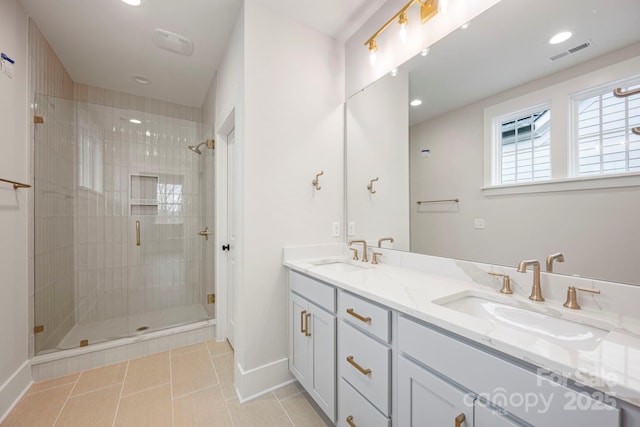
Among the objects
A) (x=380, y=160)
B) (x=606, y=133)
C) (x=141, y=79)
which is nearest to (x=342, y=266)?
(x=380, y=160)

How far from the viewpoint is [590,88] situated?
37.1 inches

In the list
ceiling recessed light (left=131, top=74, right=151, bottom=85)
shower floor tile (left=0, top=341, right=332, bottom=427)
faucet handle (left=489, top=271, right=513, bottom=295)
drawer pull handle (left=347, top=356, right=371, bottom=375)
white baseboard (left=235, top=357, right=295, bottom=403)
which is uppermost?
ceiling recessed light (left=131, top=74, right=151, bottom=85)

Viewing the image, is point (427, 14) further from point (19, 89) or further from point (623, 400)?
point (19, 89)

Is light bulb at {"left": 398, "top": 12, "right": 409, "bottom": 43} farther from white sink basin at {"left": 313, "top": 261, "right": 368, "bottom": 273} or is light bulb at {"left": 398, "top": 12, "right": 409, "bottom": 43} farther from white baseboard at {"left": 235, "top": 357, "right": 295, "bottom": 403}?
white baseboard at {"left": 235, "top": 357, "right": 295, "bottom": 403}

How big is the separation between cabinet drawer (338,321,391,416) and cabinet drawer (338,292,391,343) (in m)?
0.04

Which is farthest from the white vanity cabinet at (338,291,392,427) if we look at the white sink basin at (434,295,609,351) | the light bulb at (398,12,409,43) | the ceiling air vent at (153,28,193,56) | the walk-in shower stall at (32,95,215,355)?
the ceiling air vent at (153,28,193,56)

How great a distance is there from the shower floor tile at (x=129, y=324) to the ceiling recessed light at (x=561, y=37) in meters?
3.24

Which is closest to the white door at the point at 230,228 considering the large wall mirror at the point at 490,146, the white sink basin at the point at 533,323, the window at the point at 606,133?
the large wall mirror at the point at 490,146

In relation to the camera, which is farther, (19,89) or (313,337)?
(19,89)

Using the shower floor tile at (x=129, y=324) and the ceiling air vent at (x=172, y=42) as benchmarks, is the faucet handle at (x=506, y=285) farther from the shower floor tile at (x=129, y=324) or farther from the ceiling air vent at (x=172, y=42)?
the ceiling air vent at (x=172, y=42)

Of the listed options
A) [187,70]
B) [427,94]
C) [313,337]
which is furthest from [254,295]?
[187,70]

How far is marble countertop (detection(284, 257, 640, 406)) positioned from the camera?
0.54m

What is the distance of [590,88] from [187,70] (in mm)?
3154

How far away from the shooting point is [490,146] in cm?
127
